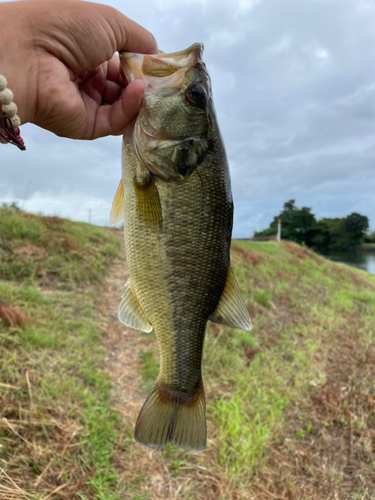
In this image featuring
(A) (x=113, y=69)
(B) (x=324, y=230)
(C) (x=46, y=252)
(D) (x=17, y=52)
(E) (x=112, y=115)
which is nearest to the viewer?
(D) (x=17, y=52)

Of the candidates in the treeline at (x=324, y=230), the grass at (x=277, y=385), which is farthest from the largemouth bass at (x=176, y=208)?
the treeline at (x=324, y=230)

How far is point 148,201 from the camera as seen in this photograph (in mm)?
1820

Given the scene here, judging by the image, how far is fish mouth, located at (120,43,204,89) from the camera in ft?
6.04

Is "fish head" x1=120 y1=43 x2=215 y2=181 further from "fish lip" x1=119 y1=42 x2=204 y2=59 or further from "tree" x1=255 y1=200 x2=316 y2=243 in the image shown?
"tree" x1=255 y1=200 x2=316 y2=243

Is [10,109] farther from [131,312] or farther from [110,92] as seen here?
[131,312]

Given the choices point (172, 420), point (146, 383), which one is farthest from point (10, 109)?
point (146, 383)

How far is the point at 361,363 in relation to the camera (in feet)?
26.7

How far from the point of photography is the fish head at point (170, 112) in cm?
183

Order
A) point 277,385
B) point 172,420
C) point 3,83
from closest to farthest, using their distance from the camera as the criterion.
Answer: point 3,83 < point 172,420 < point 277,385

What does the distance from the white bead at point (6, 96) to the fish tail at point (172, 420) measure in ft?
5.93

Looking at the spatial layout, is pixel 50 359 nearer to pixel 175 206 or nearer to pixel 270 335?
pixel 175 206

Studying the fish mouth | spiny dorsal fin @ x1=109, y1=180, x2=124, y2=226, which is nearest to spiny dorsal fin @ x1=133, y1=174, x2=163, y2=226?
spiny dorsal fin @ x1=109, y1=180, x2=124, y2=226

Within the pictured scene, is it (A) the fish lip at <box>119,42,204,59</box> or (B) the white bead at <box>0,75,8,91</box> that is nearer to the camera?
(B) the white bead at <box>0,75,8,91</box>

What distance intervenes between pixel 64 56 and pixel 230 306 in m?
1.80
